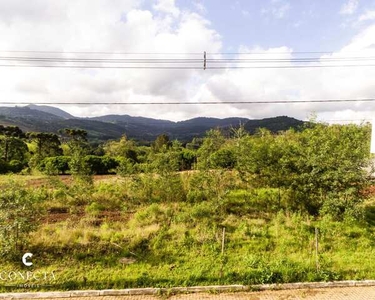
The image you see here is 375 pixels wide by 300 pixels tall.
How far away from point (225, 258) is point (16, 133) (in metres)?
43.2

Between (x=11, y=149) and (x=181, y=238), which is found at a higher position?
(x=11, y=149)

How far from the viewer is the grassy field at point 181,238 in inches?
331

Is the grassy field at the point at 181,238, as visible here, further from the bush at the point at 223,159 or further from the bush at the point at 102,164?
the bush at the point at 102,164

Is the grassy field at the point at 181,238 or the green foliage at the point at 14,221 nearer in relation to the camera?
the grassy field at the point at 181,238

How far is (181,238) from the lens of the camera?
34.8 feet

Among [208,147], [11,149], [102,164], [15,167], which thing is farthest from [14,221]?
[11,149]

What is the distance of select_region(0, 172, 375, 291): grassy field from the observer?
27.6 feet

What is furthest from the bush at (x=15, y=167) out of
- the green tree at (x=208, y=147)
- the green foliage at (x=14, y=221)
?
the green tree at (x=208, y=147)

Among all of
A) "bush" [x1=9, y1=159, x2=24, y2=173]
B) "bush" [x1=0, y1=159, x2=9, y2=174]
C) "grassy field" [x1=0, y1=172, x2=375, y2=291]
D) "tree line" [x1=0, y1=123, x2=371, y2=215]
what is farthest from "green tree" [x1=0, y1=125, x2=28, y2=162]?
"tree line" [x1=0, y1=123, x2=371, y2=215]

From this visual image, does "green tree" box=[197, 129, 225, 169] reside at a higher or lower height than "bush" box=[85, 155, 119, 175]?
higher

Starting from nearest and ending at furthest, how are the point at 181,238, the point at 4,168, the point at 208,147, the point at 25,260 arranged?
the point at 25,260
the point at 181,238
the point at 208,147
the point at 4,168

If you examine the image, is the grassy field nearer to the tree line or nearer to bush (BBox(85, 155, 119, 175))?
the tree line

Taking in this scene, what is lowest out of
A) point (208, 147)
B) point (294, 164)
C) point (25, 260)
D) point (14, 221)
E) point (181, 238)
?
point (25, 260)

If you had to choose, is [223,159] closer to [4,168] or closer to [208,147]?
[208,147]
